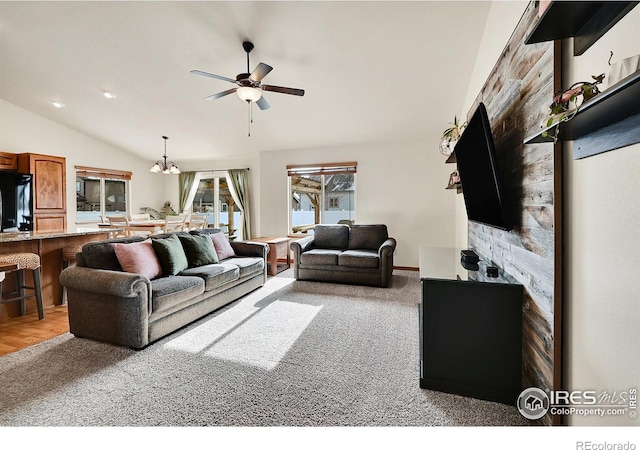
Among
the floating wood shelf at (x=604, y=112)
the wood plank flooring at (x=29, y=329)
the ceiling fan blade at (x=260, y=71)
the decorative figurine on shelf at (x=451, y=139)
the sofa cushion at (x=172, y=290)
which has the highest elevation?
the ceiling fan blade at (x=260, y=71)

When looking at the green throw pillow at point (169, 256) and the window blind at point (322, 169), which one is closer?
the green throw pillow at point (169, 256)

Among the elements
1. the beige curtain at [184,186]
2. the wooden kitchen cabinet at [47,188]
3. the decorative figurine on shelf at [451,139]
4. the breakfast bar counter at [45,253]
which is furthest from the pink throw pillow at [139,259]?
the beige curtain at [184,186]

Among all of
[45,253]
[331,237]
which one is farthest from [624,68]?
[45,253]

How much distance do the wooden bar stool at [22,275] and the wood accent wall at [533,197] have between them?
4144mm

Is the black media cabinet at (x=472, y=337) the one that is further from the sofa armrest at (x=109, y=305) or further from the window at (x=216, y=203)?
the window at (x=216, y=203)

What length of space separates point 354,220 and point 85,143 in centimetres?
613

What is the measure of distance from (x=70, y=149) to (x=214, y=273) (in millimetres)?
5469

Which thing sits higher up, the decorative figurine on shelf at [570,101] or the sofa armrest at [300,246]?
the decorative figurine on shelf at [570,101]

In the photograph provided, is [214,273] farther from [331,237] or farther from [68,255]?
[331,237]

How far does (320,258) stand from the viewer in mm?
4398

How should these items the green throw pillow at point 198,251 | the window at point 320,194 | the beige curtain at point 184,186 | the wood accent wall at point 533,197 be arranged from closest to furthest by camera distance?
the wood accent wall at point 533,197, the green throw pillow at point 198,251, the window at point 320,194, the beige curtain at point 184,186

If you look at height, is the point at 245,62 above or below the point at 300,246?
above

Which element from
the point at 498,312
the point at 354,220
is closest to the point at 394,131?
the point at 354,220

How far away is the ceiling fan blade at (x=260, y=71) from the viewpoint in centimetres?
264
